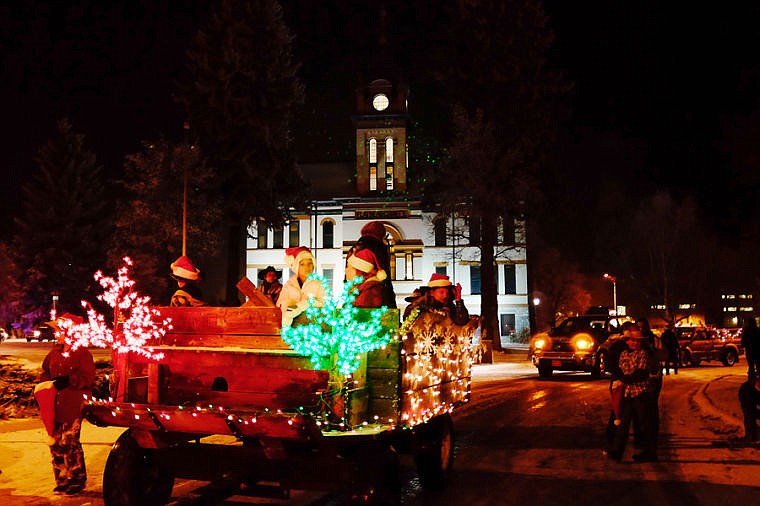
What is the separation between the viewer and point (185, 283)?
8617mm

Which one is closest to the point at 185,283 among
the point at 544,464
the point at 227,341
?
the point at 227,341

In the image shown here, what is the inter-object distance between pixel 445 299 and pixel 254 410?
11.3 feet

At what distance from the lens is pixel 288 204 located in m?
44.5

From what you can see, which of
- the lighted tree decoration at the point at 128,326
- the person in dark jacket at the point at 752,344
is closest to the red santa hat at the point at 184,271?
the lighted tree decoration at the point at 128,326

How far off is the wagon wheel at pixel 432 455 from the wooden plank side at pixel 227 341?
2118 millimetres

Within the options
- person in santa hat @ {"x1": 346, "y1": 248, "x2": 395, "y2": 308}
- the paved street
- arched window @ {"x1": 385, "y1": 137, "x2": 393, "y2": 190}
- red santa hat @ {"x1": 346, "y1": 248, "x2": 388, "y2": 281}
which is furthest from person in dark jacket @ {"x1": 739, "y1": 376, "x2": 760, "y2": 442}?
arched window @ {"x1": 385, "y1": 137, "x2": 393, "y2": 190}

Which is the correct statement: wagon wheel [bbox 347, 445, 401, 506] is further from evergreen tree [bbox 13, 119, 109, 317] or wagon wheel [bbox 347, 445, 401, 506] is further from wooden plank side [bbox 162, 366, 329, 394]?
evergreen tree [bbox 13, 119, 109, 317]

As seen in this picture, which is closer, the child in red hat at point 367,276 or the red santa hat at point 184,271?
the child in red hat at point 367,276

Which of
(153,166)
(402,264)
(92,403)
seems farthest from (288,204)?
(92,403)

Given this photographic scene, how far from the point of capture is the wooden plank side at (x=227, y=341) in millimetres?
→ 6879

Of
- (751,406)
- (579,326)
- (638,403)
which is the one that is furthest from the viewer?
(579,326)

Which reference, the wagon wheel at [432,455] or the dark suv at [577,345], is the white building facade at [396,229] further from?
the wagon wheel at [432,455]

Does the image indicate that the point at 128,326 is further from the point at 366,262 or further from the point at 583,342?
the point at 583,342

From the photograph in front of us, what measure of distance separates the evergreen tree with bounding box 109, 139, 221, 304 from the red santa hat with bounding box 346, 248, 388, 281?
27.7 m
